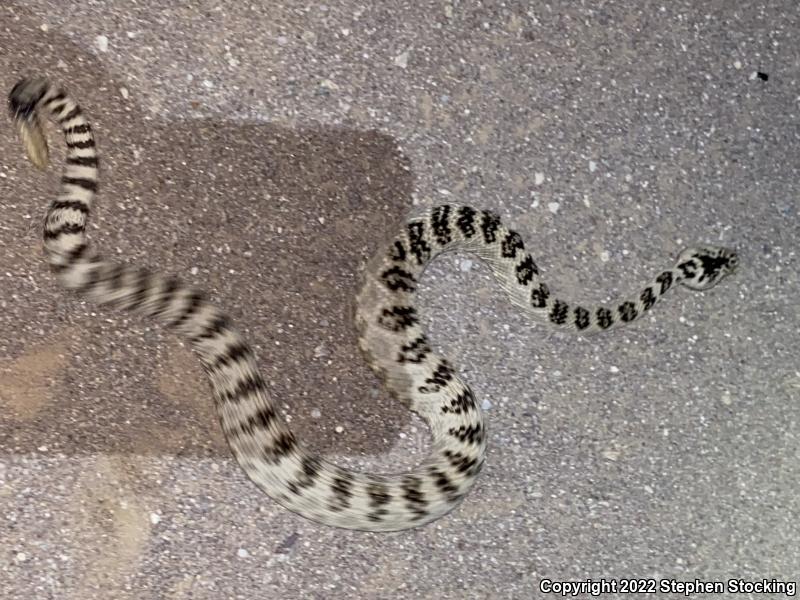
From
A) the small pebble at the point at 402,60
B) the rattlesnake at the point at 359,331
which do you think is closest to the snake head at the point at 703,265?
the rattlesnake at the point at 359,331

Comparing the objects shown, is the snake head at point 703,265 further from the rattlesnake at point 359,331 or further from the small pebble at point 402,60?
the small pebble at point 402,60

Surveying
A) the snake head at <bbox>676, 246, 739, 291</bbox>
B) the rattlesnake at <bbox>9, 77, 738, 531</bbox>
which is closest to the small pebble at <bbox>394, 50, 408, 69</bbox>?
the rattlesnake at <bbox>9, 77, 738, 531</bbox>

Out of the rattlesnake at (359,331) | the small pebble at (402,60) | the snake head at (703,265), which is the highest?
the small pebble at (402,60)

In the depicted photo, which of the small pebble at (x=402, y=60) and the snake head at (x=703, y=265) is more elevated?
the small pebble at (x=402, y=60)

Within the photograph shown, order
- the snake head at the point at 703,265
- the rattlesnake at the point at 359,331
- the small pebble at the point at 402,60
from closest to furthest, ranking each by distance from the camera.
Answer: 1. the rattlesnake at the point at 359,331
2. the small pebble at the point at 402,60
3. the snake head at the point at 703,265

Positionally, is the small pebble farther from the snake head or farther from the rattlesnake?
the snake head

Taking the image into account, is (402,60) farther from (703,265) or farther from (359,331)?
(703,265)

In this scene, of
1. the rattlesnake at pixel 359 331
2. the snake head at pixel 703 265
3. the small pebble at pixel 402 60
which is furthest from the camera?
the snake head at pixel 703 265

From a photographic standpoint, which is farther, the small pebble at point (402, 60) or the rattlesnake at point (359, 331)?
the small pebble at point (402, 60)
